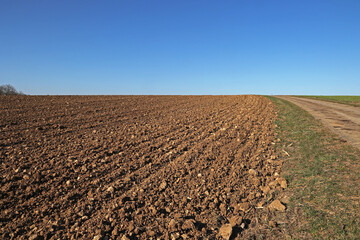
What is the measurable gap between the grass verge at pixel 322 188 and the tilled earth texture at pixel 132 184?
600 mm

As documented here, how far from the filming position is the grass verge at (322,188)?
143 inches

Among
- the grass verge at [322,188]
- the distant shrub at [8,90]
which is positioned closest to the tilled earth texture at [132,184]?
the grass verge at [322,188]

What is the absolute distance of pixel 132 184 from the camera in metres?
5.19

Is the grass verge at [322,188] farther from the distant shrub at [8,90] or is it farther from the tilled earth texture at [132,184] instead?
the distant shrub at [8,90]

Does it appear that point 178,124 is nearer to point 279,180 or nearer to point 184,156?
point 184,156

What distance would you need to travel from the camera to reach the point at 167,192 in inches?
191

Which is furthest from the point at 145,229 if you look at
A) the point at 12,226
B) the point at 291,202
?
the point at 291,202

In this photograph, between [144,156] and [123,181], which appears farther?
[144,156]

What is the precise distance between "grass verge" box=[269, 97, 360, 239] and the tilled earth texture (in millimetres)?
600

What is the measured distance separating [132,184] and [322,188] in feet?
13.5

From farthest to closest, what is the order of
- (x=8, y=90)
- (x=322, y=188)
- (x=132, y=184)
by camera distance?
(x=8, y=90), (x=132, y=184), (x=322, y=188)

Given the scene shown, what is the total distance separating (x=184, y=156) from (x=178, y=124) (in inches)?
211

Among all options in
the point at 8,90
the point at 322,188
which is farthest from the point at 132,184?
the point at 8,90

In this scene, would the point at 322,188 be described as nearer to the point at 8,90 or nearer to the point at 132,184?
the point at 132,184
